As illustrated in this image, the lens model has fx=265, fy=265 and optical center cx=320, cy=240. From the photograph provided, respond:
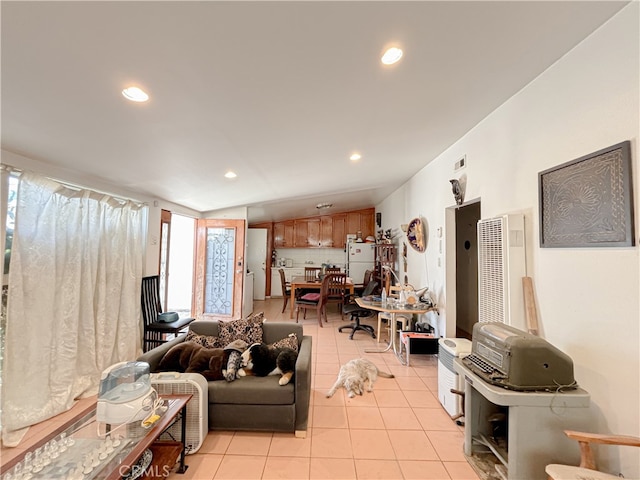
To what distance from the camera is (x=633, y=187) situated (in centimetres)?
124

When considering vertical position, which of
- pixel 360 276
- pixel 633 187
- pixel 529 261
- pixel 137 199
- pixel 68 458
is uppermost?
pixel 137 199

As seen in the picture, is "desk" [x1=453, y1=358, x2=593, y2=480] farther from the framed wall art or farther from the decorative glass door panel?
the decorative glass door panel

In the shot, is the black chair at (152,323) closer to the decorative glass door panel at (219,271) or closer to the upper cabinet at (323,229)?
the decorative glass door panel at (219,271)

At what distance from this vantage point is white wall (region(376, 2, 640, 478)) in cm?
125

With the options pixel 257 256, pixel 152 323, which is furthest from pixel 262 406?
pixel 257 256

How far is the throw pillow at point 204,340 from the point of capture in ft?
8.44

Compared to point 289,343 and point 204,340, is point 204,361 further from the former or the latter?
point 289,343

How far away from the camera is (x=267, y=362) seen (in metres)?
2.23

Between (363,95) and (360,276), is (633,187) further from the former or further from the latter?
(360,276)

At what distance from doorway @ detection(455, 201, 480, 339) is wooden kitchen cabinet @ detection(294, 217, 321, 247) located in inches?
166

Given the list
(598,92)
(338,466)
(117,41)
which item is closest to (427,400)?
(338,466)

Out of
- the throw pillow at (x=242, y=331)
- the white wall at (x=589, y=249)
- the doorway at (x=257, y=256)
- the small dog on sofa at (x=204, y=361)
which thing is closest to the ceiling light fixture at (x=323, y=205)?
the doorway at (x=257, y=256)

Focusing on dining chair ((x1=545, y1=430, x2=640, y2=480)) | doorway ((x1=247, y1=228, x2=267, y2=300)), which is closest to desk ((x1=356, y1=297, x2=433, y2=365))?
dining chair ((x1=545, y1=430, x2=640, y2=480))

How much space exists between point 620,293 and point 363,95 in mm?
1788
